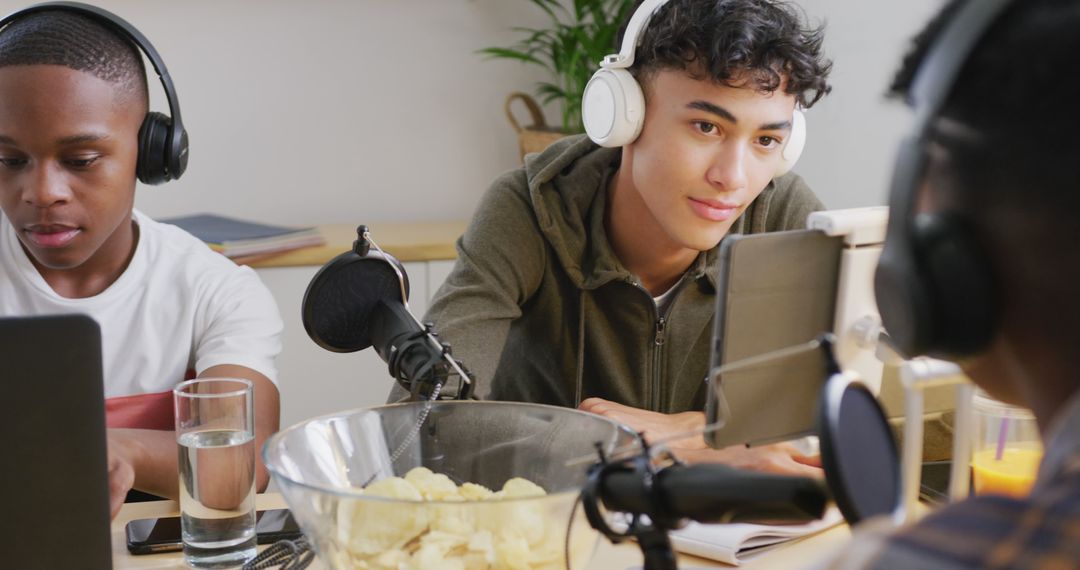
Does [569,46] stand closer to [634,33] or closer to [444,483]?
[634,33]

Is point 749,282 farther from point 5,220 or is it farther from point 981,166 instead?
point 5,220

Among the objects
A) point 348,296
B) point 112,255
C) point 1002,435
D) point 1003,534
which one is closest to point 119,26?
point 112,255

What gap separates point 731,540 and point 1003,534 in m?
0.68

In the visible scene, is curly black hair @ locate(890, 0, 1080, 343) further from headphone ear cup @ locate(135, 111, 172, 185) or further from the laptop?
headphone ear cup @ locate(135, 111, 172, 185)

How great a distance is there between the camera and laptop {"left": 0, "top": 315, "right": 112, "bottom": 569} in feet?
2.77

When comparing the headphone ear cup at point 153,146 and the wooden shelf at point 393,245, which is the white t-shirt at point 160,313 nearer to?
the headphone ear cup at point 153,146

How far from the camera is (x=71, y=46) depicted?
4.73 feet

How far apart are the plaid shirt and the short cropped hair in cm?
131

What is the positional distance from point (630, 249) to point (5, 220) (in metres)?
0.91

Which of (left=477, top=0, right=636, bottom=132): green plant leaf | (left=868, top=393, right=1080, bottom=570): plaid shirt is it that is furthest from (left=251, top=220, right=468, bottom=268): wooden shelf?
(left=868, top=393, right=1080, bottom=570): plaid shirt

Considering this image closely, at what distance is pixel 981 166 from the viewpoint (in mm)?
508

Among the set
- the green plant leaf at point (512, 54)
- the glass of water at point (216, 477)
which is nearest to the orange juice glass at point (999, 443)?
the glass of water at point (216, 477)

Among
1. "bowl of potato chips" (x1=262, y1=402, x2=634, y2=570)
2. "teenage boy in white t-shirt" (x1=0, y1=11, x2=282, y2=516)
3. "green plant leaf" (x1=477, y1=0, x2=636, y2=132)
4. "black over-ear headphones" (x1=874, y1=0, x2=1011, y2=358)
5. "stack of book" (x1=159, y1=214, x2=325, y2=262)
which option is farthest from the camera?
"green plant leaf" (x1=477, y1=0, x2=636, y2=132)

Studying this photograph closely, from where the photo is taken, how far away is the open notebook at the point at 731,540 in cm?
107
